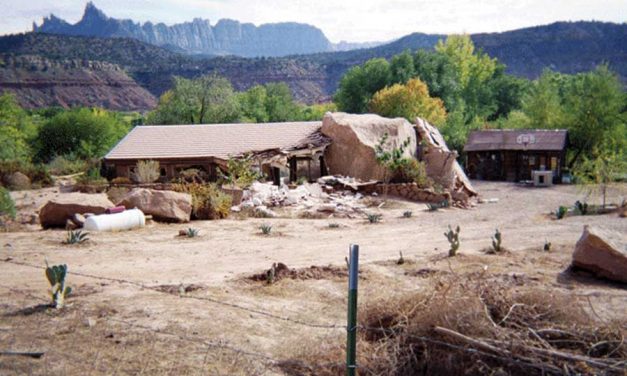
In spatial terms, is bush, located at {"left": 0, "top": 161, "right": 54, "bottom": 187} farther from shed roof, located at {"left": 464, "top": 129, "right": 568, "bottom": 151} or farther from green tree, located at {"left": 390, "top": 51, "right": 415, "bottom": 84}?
green tree, located at {"left": 390, "top": 51, "right": 415, "bottom": 84}

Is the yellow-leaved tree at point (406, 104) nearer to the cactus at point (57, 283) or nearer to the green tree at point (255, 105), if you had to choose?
the green tree at point (255, 105)

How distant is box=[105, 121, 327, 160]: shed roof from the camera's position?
95.0ft

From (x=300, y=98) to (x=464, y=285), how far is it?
11701 centimetres

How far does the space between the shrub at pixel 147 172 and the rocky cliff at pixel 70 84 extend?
2855 inches

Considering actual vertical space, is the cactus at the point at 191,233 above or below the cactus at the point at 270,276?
below

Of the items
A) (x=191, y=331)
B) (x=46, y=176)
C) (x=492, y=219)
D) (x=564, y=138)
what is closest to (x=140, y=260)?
(x=191, y=331)

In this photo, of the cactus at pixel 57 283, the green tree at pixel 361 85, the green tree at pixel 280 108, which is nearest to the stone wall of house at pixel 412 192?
the cactus at pixel 57 283

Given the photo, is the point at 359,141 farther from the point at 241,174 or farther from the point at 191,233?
the point at 191,233

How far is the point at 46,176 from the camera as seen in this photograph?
33.2 m

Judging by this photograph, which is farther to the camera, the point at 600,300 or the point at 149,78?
the point at 149,78

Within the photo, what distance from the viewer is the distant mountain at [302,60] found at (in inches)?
4267

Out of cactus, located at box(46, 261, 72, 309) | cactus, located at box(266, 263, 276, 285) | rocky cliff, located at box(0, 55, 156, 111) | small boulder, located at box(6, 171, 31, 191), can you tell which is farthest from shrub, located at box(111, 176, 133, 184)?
rocky cliff, located at box(0, 55, 156, 111)

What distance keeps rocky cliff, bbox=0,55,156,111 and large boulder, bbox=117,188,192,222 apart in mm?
81298

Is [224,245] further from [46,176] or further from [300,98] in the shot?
[300,98]
